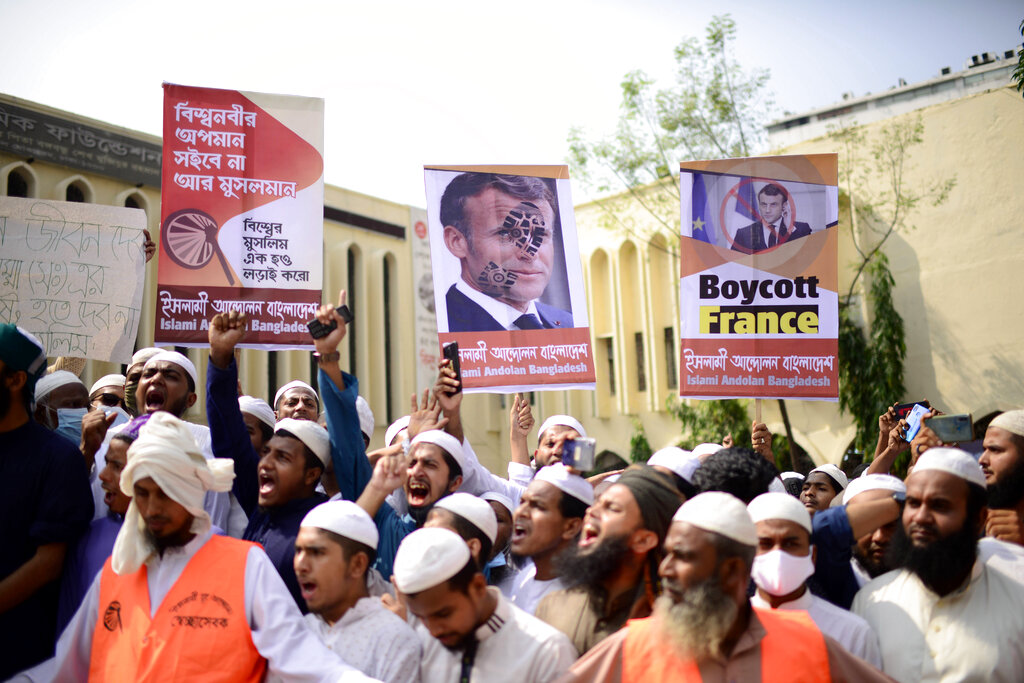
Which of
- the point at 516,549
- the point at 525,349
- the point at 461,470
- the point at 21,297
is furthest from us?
the point at 525,349

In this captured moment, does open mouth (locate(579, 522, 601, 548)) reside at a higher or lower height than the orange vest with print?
higher

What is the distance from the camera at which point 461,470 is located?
4.82 meters

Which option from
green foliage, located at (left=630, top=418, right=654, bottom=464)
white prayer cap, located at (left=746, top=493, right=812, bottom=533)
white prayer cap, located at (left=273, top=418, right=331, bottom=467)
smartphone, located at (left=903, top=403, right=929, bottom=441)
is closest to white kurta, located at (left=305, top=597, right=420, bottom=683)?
white prayer cap, located at (left=273, top=418, right=331, bottom=467)

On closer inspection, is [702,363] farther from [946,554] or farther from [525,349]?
[946,554]

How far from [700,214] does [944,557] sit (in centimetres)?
366

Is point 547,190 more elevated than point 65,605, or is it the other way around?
point 547,190

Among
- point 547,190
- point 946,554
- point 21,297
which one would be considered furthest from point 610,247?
point 946,554

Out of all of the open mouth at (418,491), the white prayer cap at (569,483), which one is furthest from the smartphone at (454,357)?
the white prayer cap at (569,483)

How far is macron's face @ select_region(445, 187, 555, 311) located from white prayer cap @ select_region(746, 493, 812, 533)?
305 centimetres

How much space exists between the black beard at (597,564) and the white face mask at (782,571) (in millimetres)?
484

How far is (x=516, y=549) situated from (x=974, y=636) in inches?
68.3

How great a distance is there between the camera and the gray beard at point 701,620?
268 centimetres

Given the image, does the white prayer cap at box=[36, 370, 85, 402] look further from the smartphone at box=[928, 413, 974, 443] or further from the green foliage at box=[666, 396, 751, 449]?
the green foliage at box=[666, 396, 751, 449]

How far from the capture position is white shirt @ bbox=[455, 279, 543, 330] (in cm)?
620
